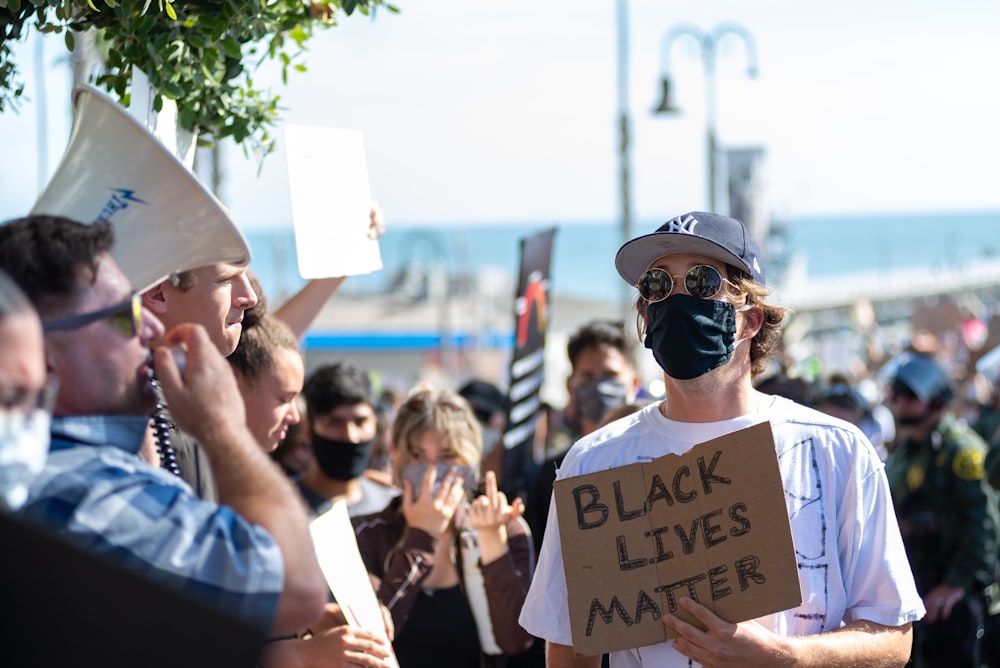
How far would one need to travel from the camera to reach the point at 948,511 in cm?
642

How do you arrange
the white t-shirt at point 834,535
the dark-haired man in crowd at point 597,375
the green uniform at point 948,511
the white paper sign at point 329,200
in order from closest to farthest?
the white t-shirt at point 834,535
the white paper sign at point 329,200
the dark-haired man in crowd at point 597,375
the green uniform at point 948,511

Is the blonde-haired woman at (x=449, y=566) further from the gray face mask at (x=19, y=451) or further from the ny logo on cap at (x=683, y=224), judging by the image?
the gray face mask at (x=19, y=451)

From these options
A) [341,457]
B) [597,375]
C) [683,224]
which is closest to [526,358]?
[597,375]

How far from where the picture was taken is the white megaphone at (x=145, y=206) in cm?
228

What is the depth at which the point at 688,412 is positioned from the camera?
312 centimetres

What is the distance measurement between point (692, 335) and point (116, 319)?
1.51m

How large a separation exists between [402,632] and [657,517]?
1657 millimetres

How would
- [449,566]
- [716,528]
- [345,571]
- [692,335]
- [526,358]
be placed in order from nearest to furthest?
[716,528]
[692,335]
[345,571]
[449,566]
[526,358]

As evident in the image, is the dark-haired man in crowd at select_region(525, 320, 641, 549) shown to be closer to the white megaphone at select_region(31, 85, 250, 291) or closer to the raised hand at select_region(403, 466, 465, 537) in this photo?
the raised hand at select_region(403, 466, 465, 537)

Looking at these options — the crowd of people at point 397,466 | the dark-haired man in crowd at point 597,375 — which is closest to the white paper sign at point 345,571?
the crowd of people at point 397,466

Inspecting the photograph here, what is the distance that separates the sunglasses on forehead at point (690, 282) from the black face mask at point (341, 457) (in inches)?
86.6

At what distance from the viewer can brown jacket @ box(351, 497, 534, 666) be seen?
4.07 meters

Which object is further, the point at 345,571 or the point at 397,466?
the point at 397,466

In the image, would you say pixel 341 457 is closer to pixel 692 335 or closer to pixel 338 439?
pixel 338 439
